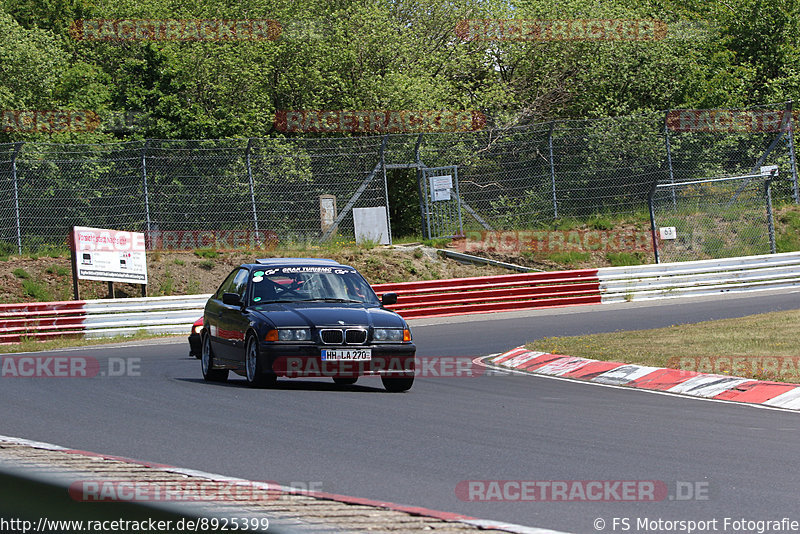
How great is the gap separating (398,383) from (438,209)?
18.1 meters

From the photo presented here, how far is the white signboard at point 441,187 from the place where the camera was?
92.3 ft

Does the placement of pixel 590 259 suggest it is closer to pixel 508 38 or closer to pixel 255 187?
pixel 255 187

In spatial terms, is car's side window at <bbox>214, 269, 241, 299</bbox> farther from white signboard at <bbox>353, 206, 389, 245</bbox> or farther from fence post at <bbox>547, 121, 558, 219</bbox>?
fence post at <bbox>547, 121, 558, 219</bbox>

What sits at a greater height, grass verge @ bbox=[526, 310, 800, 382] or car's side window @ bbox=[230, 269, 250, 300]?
car's side window @ bbox=[230, 269, 250, 300]

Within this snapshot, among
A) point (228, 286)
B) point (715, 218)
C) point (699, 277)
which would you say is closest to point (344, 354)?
point (228, 286)

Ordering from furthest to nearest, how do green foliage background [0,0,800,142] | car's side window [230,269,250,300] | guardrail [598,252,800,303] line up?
1. green foliage background [0,0,800,142]
2. guardrail [598,252,800,303]
3. car's side window [230,269,250,300]

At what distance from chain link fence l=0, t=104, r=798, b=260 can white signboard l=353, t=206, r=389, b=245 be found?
0.29m

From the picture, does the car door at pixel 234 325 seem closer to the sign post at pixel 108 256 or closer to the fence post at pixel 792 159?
the sign post at pixel 108 256

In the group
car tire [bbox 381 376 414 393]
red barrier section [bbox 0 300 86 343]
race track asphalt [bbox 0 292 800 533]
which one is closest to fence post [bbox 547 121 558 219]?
red barrier section [bbox 0 300 86 343]

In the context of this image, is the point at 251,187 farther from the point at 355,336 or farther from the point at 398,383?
the point at 355,336

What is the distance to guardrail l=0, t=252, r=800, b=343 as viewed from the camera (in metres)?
20.9

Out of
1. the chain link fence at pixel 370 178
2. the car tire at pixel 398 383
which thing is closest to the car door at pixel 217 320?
the car tire at pixel 398 383

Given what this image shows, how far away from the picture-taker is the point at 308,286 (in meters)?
11.9

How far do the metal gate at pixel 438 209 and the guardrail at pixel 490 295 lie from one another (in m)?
4.50
